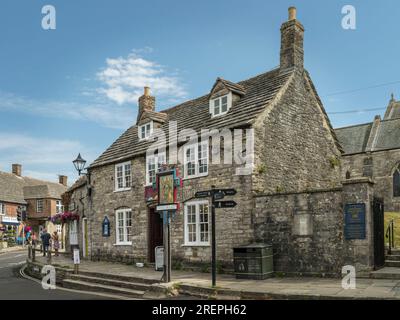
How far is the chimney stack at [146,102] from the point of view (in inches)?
1024

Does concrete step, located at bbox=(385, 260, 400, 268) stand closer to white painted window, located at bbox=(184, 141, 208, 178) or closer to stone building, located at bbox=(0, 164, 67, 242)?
white painted window, located at bbox=(184, 141, 208, 178)

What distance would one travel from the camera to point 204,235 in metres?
17.3

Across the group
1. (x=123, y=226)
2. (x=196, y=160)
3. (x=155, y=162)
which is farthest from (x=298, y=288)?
(x=123, y=226)

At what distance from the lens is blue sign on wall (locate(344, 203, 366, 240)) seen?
12803 millimetres

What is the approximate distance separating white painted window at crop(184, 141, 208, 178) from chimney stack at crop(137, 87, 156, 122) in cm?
813

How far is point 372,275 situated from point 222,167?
22.1 ft

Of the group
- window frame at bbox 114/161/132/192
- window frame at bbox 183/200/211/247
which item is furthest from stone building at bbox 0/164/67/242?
window frame at bbox 183/200/211/247

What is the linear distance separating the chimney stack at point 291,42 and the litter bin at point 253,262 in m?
8.92

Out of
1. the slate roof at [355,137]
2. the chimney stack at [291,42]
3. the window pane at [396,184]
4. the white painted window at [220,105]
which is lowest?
the window pane at [396,184]

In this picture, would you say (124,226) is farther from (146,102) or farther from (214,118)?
(146,102)

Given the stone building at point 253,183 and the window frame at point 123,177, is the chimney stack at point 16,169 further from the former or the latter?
the window frame at point 123,177

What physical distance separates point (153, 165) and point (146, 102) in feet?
22.7

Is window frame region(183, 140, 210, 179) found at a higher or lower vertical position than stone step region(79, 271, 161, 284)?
higher

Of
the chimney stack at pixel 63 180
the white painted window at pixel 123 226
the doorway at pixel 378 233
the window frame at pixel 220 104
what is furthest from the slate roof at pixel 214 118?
the chimney stack at pixel 63 180
